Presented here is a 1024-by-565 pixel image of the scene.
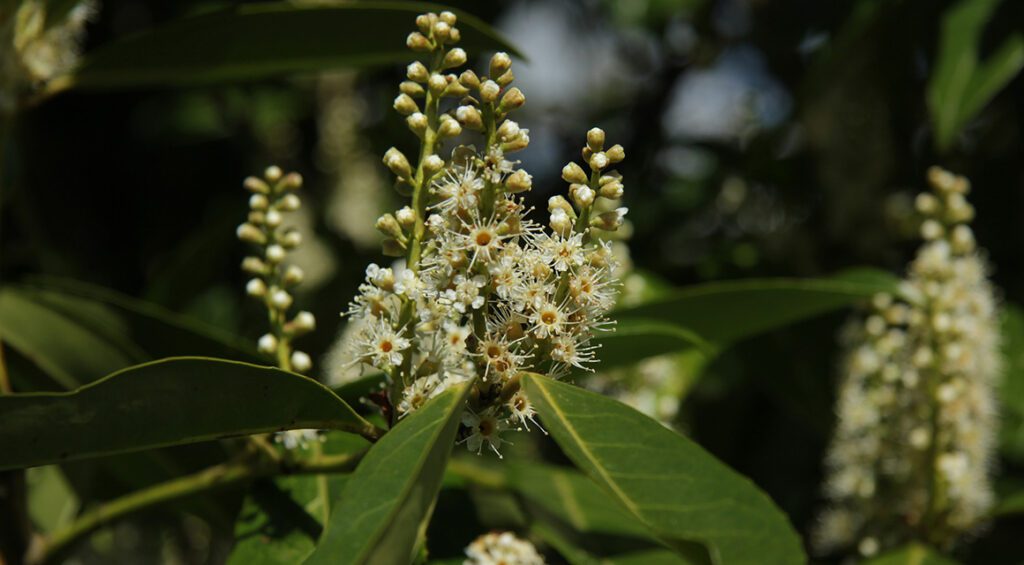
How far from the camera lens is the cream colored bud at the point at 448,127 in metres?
1.30

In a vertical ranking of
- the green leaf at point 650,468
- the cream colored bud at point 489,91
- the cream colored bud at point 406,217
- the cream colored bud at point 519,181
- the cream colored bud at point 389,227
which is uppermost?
the cream colored bud at point 489,91

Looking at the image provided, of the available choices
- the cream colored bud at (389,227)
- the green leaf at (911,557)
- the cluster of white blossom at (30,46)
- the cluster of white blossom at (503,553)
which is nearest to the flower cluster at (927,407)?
the green leaf at (911,557)

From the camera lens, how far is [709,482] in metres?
1.38

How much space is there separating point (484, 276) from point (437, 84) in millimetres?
231

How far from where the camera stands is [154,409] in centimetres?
123

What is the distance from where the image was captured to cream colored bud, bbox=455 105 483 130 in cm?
126

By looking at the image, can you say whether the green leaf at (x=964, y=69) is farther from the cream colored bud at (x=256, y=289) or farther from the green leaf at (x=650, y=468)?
the cream colored bud at (x=256, y=289)

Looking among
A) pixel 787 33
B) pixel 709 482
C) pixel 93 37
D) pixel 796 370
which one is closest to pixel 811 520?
pixel 796 370

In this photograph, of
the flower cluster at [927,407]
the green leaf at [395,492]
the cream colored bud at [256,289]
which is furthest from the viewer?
the flower cluster at [927,407]

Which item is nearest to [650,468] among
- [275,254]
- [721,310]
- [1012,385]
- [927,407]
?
[275,254]

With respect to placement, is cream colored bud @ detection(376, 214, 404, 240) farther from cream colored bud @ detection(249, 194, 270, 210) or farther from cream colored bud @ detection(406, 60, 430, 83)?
cream colored bud @ detection(249, 194, 270, 210)

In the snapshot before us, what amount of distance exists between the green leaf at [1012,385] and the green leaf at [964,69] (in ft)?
2.22

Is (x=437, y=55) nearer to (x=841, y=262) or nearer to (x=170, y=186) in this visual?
(x=841, y=262)

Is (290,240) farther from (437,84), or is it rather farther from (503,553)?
(503,553)
